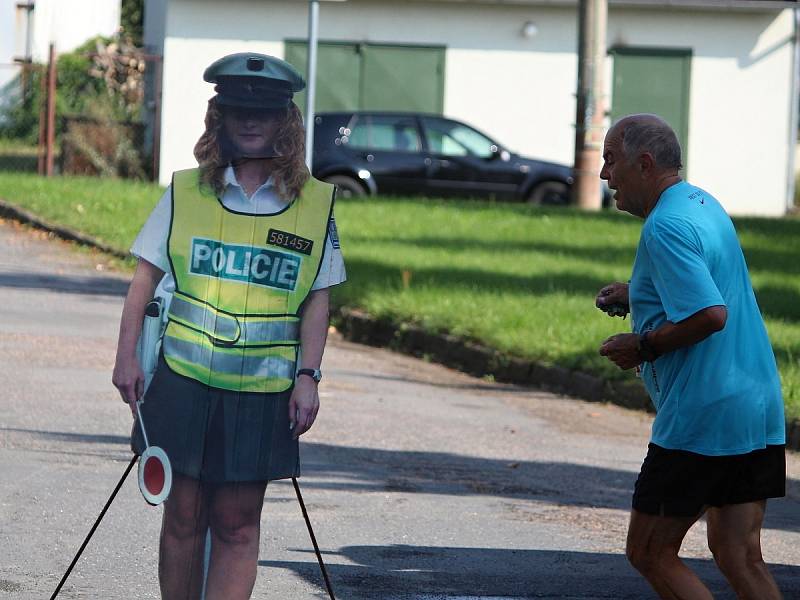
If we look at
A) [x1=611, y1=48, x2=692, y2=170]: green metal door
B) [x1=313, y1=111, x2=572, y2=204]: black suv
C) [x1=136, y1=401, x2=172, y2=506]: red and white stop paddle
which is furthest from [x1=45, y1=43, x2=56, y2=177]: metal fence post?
[x1=136, y1=401, x2=172, y2=506]: red and white stop paddle

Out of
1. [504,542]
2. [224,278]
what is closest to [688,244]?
[224,278]

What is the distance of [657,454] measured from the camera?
4.75 m

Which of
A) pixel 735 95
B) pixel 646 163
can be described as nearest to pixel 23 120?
pixel 735 95

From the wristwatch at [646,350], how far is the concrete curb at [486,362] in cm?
531

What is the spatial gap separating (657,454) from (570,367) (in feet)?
23.4

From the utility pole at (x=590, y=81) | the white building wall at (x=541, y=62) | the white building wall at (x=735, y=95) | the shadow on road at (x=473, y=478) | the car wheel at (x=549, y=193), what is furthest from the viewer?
the white building wall at (x=735, y=95)

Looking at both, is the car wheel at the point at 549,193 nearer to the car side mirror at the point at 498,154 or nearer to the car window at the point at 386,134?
the car side mirror at the point at 498,154

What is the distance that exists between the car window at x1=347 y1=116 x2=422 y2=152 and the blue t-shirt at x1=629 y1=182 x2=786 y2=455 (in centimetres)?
2089

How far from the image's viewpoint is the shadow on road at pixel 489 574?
613cm

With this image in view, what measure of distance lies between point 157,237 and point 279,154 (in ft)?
1.29

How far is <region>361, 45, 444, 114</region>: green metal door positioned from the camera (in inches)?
1180

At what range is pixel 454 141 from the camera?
26000 mm

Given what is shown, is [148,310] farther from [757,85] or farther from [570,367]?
[757,85]

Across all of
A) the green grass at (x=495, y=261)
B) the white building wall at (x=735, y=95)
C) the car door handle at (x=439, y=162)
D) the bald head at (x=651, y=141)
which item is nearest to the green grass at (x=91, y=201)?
the green grass at (x=495, y=261)
